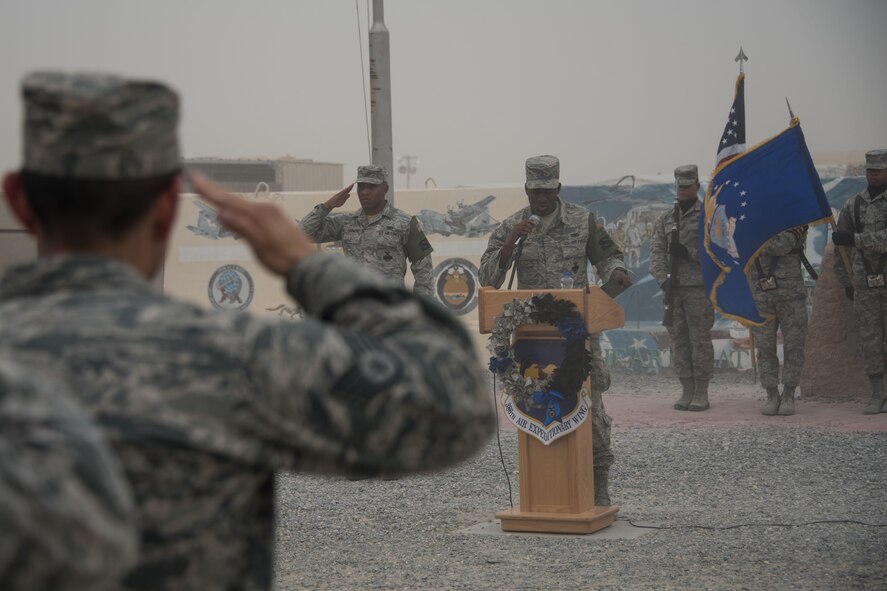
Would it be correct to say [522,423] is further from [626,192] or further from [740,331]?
[626,192]

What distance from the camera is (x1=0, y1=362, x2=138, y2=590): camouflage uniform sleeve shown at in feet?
3.10

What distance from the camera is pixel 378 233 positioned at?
9.21 m

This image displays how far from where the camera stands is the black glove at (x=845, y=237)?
37.7 feet

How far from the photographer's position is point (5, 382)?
1019 millimetres

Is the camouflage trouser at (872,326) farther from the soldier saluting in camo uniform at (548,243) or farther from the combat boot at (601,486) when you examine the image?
the combat boot at (601,486)

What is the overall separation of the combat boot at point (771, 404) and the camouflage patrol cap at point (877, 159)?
2252mm

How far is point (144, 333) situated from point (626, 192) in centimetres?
1553

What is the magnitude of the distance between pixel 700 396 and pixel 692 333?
61cm

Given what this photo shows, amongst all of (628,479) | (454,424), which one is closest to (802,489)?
(628,479)

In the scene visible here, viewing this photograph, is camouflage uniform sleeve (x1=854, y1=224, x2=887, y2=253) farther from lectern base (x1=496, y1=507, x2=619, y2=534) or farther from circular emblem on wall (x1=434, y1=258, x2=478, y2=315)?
circular emblem on wall (x1=434, y1=258, x2=478, y2=315)

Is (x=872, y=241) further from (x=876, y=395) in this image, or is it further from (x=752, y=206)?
(x=752, y=206)

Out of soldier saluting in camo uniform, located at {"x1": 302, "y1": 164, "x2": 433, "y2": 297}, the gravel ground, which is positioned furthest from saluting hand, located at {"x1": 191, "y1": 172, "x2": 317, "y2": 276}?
soldier saluting in camo uniform, located at {"x1": 302, "y1": 164, "x2": 433, "y2": 297}

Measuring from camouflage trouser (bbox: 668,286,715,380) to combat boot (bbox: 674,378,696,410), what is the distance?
6 cm

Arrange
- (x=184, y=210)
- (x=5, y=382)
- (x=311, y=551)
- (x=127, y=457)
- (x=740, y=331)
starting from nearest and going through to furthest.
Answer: (x=5, y=382) → (x=127, y=457) → (x=311, y=551) → (x=740, y=331) → (x=184, y=210)
